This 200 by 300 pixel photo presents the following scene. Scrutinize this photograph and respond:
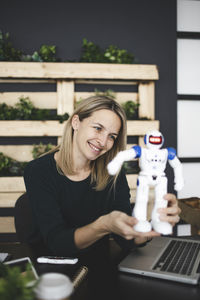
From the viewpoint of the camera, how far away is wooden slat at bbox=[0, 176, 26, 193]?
94.7 inches

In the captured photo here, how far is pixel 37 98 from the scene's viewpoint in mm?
2672

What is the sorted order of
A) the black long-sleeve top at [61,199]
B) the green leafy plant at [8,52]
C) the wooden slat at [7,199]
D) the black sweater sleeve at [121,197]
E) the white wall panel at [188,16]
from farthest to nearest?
the white wall panel at [188,16] → the green leafy plant at [8,52] → the wooden slat at [7,199] → the black sweater sleeve at [121,197] → the black long-sleeve top at [61,199]

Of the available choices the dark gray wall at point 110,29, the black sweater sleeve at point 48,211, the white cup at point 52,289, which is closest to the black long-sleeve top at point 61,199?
the black sweater sleeve at point 48,211

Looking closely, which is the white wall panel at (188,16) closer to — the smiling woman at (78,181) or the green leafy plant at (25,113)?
the green leafy plant at (25,113)

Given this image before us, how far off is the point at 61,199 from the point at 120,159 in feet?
1.70

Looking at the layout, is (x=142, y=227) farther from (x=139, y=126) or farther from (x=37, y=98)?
(x=37, y=98)

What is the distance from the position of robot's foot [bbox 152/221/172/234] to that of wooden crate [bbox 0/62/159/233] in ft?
5.29

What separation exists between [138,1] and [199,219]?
211 centimetres

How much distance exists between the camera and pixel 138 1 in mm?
2791

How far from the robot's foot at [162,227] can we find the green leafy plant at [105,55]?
1.97m

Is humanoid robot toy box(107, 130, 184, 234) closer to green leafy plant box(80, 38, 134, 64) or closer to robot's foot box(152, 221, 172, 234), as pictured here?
robot's foot box(152, 221, 172, 234)

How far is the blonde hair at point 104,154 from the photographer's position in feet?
4.01

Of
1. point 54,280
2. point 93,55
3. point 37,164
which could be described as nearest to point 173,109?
point 93,55

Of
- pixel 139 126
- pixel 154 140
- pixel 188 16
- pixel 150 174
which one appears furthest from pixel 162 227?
pixel 188 16
